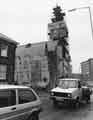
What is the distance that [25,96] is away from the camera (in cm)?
558

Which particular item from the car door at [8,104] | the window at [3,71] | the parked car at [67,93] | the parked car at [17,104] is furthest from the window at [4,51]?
the car door at [8,104]

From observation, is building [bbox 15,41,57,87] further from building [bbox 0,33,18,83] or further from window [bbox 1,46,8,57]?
window [bbox 1,46,8,57]

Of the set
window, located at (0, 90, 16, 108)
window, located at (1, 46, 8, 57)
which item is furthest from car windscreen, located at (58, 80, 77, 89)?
window, located at (1, 46, 8, 57)

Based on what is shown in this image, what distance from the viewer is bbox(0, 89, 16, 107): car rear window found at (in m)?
4.58

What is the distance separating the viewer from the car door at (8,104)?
4438mm

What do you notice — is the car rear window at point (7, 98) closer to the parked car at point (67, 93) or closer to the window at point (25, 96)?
the window at point (25, 96)

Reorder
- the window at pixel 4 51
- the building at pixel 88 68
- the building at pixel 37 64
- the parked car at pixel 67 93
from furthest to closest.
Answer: the building at pixel 88 68
the building at pixel 37 64
the window at pixel 4 51
the parked car at pixel 67 93

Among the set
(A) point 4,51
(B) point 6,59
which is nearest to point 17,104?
(B) point 6,59

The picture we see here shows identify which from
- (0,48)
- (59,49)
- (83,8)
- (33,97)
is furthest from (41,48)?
(33,97)

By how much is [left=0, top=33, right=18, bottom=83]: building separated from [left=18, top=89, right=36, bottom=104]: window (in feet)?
55.9

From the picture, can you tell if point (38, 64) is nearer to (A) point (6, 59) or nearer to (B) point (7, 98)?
(A) point (6, 59)

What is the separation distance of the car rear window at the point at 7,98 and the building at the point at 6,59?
58.6ft

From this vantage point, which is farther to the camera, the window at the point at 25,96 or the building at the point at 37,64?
the building at the point at 37,64

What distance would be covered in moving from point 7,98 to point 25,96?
0.94 m
